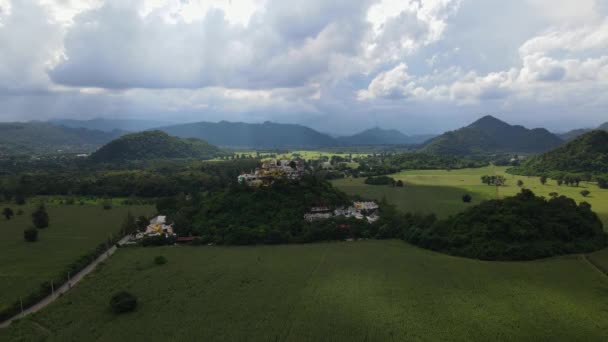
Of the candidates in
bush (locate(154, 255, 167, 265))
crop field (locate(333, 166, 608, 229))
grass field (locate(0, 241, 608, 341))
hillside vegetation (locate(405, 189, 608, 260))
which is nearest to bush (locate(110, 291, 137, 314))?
grass field (locate(0, 241, 608, 341))

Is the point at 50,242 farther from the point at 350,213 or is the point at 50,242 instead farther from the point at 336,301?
the point at 350,213

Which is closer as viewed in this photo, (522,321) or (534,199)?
(522,321)

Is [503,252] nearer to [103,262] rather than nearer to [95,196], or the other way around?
[103,262]

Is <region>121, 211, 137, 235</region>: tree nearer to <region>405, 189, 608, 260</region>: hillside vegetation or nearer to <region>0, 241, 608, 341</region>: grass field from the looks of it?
<region>0, 241, 608, 341</region>: grass field

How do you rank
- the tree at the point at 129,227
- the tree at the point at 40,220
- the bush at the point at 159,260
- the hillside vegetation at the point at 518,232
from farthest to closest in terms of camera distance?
the tree at the point at 40,220, the tree at the point at 129,227, the bush at the point at 159,260, the hillside vegetation at the point at 518,232

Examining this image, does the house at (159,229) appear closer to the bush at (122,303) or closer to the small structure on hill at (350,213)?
the small structure on hill at (350,213)

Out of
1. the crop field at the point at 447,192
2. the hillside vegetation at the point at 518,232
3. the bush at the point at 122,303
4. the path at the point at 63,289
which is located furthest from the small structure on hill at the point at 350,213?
the bush at the point at 122,303

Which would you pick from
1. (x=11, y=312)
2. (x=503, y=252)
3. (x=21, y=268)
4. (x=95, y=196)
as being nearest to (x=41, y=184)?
(x=95, y=196)
